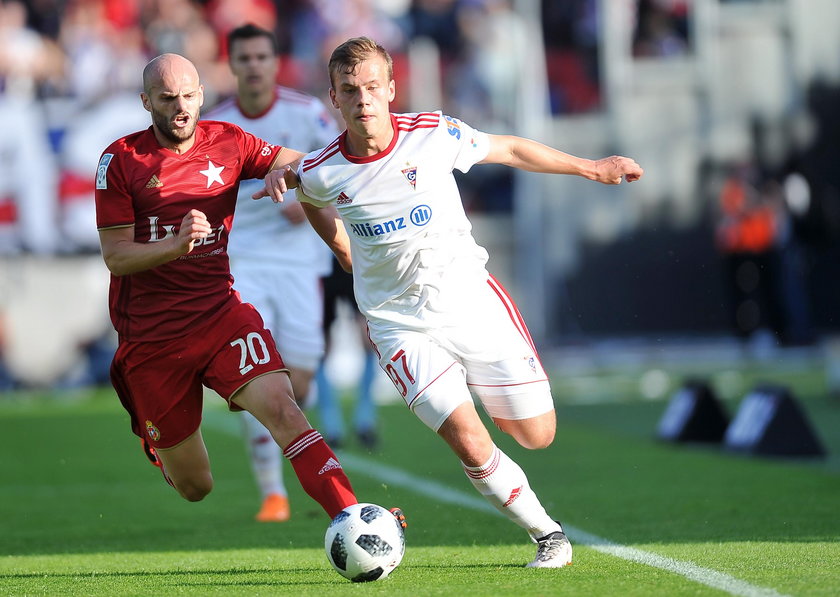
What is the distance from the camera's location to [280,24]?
21.7 m

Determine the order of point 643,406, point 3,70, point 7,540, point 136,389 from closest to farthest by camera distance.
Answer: point 136,389 < point 7,540 < point 643,406 < point 3,70

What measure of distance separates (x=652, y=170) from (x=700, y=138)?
3.24ft

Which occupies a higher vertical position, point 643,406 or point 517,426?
point 517,426

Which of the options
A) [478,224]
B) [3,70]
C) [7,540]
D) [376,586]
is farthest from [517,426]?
[3,70]

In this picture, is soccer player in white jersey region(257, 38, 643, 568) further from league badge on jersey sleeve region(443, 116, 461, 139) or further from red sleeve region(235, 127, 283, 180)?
red sleeve region(235, 127, 283, 180)

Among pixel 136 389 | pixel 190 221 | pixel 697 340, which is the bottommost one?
pixel 697 340

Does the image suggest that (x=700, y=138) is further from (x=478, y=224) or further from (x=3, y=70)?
(x=3, y=70)

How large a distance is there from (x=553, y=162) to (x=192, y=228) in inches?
64.4

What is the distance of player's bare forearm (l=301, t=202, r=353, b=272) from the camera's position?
6359mm

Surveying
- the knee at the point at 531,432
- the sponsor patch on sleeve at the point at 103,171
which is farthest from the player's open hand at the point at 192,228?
the knee at the point at 531,432

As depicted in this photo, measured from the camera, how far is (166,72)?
6.02 m

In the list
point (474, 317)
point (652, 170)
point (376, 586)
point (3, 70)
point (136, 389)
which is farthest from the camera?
point (652, 170)

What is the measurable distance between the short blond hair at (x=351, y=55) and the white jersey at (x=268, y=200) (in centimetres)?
264

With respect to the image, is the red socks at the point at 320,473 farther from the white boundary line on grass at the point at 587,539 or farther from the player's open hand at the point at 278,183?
the white boundary line on grass at the point at 587,539
